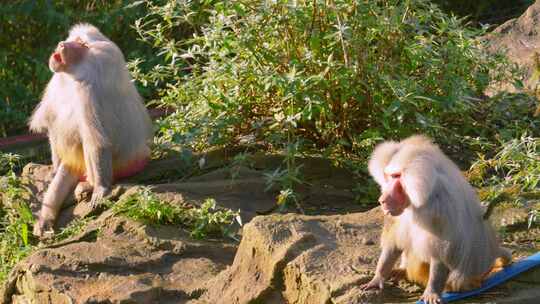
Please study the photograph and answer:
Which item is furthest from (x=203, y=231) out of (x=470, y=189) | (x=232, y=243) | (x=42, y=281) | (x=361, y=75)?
(x=470, y=189)

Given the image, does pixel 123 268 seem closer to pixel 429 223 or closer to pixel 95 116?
pixel 95 116

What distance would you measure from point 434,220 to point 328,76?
247 centimetres

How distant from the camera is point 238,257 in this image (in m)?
5.68

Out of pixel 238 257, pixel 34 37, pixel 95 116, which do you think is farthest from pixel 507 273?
pixel 34 37

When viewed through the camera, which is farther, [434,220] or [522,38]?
[522,38]

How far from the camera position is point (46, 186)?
7.98 m

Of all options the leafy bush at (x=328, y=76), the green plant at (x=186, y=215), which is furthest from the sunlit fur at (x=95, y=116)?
the green plant at (x=186, y=215)

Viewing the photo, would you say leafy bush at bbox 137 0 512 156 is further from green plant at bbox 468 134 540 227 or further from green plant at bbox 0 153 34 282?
green plant at bbox 0 153 34 282

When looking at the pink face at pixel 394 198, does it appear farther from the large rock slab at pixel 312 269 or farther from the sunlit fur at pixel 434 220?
the large rock slab at pixel 312 269

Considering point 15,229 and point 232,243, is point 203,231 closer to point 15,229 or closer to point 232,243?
point 232,243

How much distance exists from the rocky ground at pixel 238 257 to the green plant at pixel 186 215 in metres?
0.08

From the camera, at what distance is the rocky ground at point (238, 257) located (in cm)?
524

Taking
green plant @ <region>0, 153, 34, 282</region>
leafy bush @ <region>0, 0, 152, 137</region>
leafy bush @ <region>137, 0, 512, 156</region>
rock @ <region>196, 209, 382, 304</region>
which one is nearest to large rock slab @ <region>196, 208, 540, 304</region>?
rock @ <region>196, 209, 382, 304</region>

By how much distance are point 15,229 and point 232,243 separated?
1.82 metres
